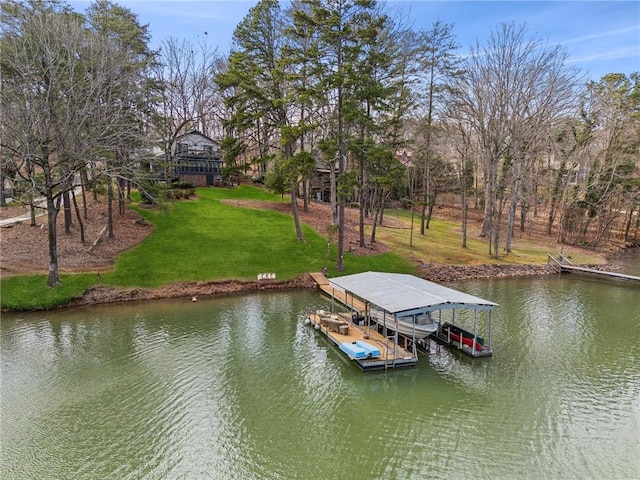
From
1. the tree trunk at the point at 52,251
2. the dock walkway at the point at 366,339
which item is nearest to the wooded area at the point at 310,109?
the tree trunk at the point at 52,251

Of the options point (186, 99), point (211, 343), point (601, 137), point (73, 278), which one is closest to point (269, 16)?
point (186, 99)

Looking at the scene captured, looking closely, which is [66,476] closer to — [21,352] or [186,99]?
[21,352]

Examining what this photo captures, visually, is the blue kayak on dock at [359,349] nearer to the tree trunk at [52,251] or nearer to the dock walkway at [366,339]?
the dock walkway at [366,339]

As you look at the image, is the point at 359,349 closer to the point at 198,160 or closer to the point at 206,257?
the point at 206,257

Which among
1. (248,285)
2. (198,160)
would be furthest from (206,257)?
(198,160)

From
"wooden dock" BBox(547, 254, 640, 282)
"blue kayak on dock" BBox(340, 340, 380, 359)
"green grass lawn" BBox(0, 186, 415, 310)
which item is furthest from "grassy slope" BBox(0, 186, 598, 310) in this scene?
"blue kayak on dock" BBox(340, 340, 380, 359)
